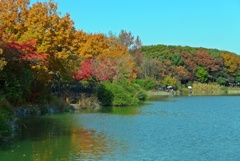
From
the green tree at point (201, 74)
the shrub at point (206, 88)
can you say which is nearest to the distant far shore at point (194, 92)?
the shrub at point (206, 88)

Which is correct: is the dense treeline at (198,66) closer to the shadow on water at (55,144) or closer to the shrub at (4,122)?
the shadow on water at (55,144)

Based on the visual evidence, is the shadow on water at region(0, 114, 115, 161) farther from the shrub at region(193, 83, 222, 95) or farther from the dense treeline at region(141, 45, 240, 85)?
the shrub at region(193, 83, 222, 95)

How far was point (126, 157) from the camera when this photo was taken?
11.6 m

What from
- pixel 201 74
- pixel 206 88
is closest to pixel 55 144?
pixel 206 88

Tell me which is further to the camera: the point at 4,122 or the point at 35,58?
the point at 35,58

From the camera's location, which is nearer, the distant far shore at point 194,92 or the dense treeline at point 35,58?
the dense treeline at point 35,58

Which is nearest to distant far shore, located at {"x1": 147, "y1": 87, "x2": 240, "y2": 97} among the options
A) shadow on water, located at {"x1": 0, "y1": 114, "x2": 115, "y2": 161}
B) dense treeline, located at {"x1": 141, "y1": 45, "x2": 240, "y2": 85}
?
dense treeline, located at {"x1": 141, "y1": 45, "x2": 240, "y2": 85}

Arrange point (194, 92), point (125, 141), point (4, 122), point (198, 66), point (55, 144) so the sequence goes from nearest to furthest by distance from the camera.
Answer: point (4, 122), point (55, 144), point (125, 141), point (194, 92), point (198, 66)

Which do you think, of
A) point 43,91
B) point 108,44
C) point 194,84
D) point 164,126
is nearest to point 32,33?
point 43,91

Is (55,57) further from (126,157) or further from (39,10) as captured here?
(126,157)

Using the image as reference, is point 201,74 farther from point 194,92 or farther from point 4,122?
point 4,122

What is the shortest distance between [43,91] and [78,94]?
5709 millimetres

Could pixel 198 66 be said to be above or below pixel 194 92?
above

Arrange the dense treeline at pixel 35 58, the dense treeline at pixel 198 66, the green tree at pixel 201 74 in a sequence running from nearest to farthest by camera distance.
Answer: the dense treeline at pixel 35 58 < the dense treeline at pixel 198 66 < the green tree at pixel 201 74
